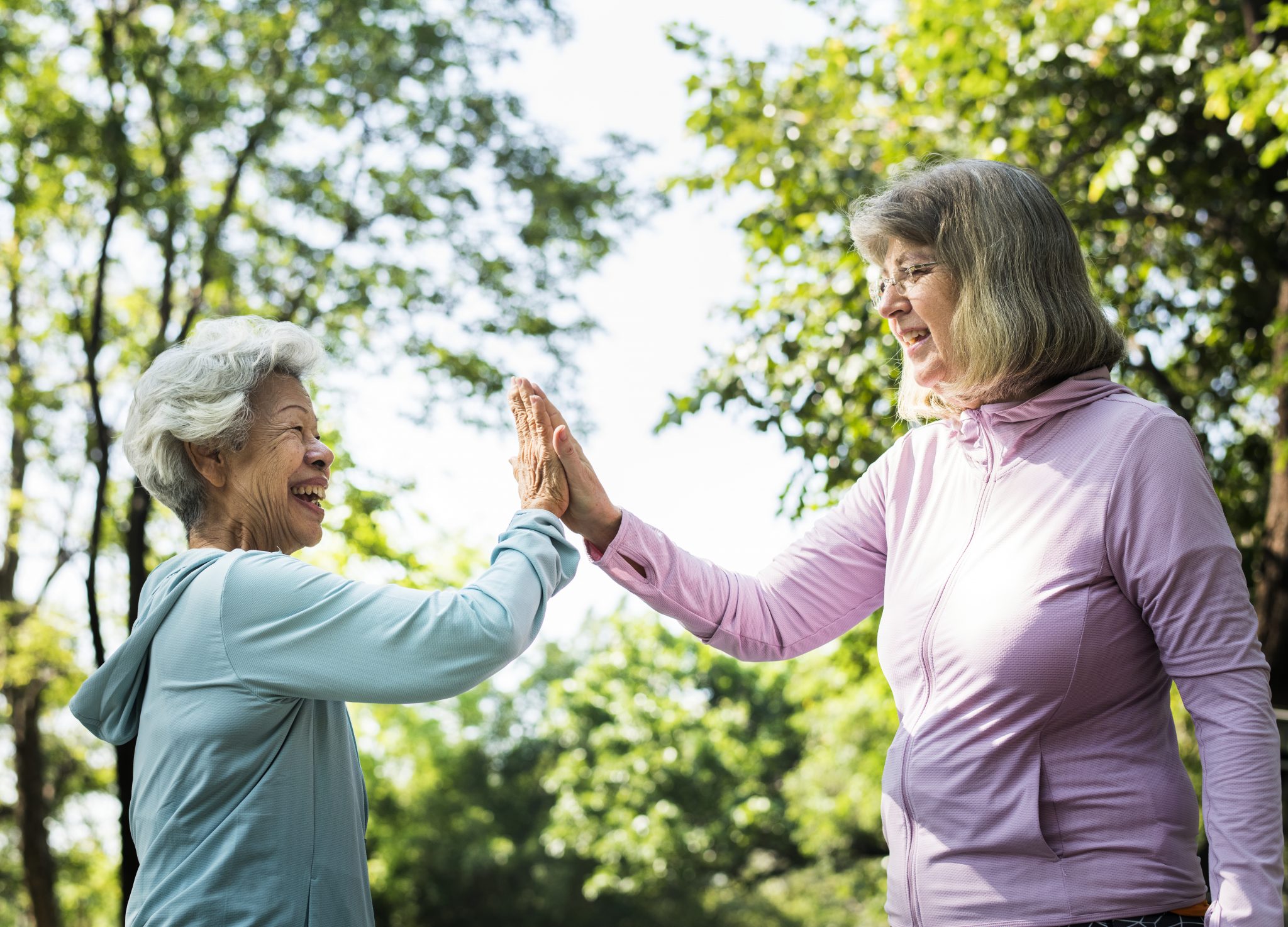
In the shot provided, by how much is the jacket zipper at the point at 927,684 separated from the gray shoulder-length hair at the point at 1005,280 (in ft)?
0.46

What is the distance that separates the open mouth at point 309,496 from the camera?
213cm

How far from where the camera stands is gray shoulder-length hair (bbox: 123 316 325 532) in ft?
6.61

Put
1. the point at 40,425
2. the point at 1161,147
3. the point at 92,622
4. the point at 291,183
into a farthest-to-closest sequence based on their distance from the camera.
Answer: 1. the point at 40,425
2. the point at 291,183
3. the point at 92,622
4. the point at 1161,147

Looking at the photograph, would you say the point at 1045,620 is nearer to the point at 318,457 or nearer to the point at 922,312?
the point at 922,312

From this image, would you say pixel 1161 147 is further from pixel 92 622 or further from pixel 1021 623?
pixel 92 622

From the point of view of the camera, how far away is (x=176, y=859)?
1.77m

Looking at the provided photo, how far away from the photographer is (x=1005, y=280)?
1.80 metres

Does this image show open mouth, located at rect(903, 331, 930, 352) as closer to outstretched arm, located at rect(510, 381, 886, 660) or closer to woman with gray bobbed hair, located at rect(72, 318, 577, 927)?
outstretched arm, located at rect(510, 381, 886, 660)

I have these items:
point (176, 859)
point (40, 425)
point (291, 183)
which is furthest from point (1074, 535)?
point (40, 425)

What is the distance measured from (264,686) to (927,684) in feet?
3.50

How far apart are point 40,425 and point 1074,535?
38.3 ft

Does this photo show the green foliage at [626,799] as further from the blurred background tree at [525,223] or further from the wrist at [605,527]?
the wrist at [605,527]

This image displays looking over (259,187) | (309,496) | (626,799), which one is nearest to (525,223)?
(259,187)

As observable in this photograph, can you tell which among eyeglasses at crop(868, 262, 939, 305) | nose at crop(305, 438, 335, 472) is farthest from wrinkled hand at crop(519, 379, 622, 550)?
eyeglasses at crop(868, 262, 939, 305)
